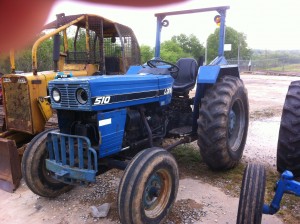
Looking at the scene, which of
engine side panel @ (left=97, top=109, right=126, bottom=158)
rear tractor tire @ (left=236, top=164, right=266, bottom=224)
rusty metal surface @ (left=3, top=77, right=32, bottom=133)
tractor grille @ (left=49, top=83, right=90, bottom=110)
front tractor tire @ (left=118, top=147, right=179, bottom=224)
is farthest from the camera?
rusty metal surface @ (left=3, top=77, right=32, bottom=133)

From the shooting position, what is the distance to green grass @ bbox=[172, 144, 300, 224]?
3172 mm

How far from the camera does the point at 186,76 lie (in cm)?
471

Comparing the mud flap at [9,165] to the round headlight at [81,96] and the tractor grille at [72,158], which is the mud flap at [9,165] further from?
the round headlight at [81,96]

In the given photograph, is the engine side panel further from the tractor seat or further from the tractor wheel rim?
the tractor seat

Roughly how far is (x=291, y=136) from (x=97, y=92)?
7.44 ft

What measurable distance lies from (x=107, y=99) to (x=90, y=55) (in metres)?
3.12

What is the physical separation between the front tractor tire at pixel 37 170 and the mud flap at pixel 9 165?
62 cm

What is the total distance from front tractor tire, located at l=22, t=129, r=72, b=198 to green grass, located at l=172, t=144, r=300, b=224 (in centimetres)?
173

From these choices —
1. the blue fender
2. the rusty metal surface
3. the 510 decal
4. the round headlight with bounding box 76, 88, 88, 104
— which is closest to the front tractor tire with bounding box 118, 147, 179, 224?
the 510 decal

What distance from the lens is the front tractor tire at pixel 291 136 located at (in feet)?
11.4

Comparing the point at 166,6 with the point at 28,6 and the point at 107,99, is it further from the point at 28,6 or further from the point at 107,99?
the point at 107,99

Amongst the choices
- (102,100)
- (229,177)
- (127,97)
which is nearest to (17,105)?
(127,97)

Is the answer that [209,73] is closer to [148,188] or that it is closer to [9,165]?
[148,188]

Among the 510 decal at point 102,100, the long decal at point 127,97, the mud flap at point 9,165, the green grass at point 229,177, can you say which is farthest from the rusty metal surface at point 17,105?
the green grass at point 229,177
